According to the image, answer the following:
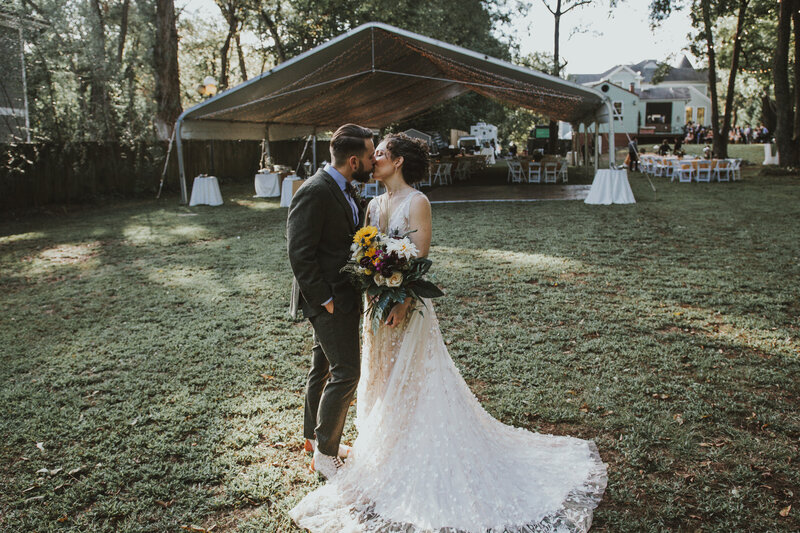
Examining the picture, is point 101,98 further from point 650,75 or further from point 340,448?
point 650,75

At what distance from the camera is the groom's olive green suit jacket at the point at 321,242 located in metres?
2.34

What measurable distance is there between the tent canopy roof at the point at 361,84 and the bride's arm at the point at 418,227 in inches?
334

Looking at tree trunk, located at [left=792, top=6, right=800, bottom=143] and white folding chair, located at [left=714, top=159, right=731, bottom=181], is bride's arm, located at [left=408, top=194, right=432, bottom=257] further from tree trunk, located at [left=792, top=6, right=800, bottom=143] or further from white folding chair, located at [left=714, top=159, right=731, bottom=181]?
tree trunk, located at [left=792, top=6, right=800, bottom=143]

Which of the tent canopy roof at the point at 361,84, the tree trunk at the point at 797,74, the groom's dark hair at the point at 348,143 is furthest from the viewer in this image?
the tree trunk at the point at 797,74

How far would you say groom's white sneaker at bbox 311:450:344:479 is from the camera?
2656mm

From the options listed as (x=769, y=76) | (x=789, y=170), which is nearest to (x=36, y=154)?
(x=789, y=170)

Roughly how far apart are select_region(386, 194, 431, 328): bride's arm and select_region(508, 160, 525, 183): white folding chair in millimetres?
17828

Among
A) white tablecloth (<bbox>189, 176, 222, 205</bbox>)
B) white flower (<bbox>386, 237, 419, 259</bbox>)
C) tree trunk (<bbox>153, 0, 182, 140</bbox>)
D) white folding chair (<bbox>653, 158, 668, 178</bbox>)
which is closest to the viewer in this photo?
white flower (<bbox>386, 237, 419, 259</bbox>)

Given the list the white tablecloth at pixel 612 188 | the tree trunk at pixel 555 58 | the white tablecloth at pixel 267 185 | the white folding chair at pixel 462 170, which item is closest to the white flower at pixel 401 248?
the white tablecloth at pixel 612 188

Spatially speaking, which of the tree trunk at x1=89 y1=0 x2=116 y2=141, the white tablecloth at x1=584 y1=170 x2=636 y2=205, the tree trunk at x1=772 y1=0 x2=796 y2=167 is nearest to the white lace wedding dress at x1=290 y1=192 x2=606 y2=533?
the white tablecloth at x1=584 y1=170 x2=636 y2=205

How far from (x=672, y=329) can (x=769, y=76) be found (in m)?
32.3

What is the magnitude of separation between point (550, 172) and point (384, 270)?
58.3 ft

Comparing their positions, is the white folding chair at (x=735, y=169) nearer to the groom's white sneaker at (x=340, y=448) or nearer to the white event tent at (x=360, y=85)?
the white event tent at (x=360, y=85)

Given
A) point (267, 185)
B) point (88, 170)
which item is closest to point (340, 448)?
point (267, 185)
